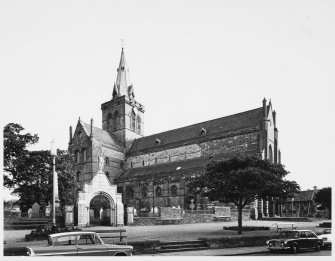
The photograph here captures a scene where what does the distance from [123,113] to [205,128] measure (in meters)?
18.4

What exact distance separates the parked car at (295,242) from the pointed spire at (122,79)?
58306mm

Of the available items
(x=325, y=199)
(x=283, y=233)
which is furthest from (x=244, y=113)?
(x=283, y=233)

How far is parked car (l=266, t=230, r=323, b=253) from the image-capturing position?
52.3ft

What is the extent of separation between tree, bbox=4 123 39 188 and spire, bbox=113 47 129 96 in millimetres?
38421

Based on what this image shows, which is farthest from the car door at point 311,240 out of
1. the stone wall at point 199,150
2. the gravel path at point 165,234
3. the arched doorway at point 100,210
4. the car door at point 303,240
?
the stone wall at point 199,150

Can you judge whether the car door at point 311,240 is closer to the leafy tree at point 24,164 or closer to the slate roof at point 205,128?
the leafy tree at point 24,164

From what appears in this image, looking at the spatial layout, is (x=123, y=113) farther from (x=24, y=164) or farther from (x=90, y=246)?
(x=90, y=246)

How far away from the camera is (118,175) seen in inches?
2537

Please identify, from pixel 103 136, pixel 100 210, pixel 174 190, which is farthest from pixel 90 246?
pixel 103 136

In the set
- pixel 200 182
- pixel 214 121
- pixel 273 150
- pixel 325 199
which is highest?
pixel 214 121

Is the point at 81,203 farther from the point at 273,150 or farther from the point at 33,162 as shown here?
the point at 273,150

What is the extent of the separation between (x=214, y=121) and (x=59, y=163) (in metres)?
25.8

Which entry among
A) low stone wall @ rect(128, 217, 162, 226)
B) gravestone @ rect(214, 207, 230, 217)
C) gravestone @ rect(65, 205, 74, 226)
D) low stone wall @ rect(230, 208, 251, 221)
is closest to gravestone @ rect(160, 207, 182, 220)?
low stone wall @ rect(128, 217, 162, 226)

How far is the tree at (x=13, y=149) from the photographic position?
108 feet
